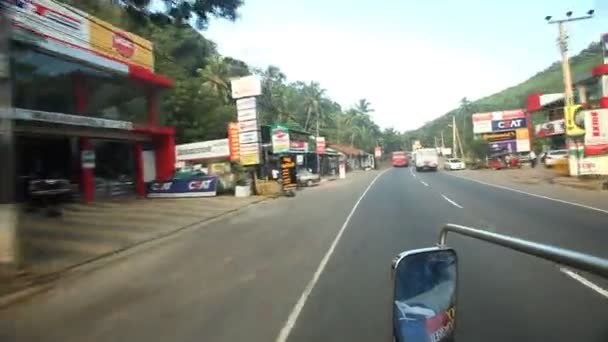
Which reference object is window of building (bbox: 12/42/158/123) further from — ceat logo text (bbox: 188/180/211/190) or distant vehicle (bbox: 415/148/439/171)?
distant vehicle (bbox: 415/148/439/171)

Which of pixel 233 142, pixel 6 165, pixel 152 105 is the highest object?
pixel 152 105

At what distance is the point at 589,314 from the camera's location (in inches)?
237

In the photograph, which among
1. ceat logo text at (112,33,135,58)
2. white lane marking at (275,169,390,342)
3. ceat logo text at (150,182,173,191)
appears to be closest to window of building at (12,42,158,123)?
ceat logo text at (112,33,135,58)

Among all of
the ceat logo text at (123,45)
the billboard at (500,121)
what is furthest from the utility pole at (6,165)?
the billboard at (500,121)

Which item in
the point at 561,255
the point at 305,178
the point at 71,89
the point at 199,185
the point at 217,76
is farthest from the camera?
the point at 217,76

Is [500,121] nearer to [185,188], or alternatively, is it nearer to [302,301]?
[185,188]

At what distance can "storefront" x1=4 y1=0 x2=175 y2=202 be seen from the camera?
68.6 feet

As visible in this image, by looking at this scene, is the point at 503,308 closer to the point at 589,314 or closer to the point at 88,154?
the point at 589,314

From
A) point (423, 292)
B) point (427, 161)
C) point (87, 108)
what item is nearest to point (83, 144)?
point (87, 108)

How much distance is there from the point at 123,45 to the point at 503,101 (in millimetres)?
149434

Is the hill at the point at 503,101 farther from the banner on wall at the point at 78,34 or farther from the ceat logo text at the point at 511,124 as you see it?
the banner on wall at the point at 78,34

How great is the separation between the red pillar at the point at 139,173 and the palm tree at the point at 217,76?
27.0 m

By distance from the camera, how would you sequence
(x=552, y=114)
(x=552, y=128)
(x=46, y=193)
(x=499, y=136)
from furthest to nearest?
(x=499, y=136)
(x=552, y=114)
(x=552, y=128)
(x=46, y=193)

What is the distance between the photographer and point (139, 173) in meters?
30.5
